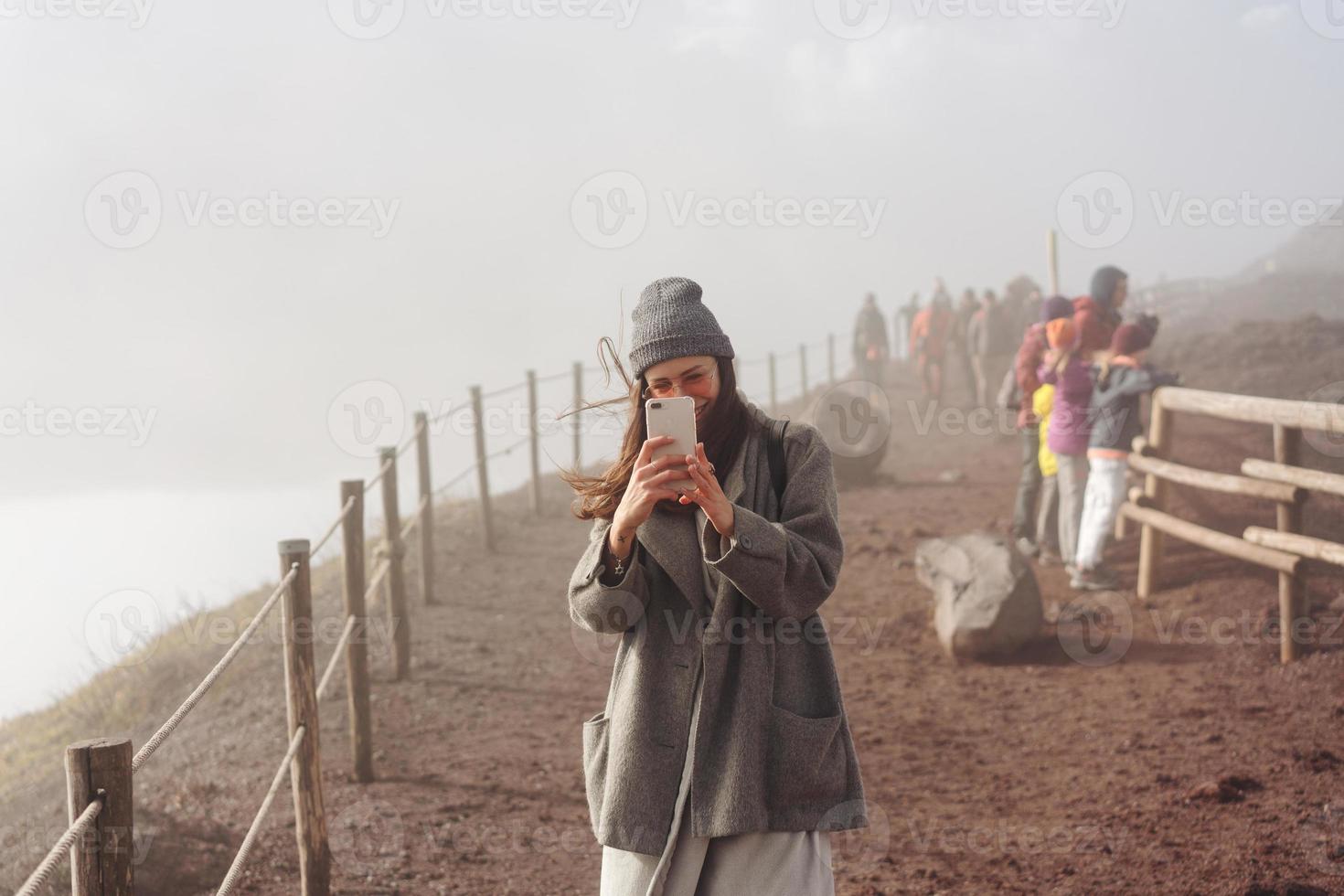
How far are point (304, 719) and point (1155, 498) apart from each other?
5897 mm

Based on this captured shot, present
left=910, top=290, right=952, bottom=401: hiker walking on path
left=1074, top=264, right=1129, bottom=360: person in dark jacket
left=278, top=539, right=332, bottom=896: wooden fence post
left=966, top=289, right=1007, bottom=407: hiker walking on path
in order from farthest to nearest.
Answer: left=910, top=290, right=952, bottom=401: hiker walking on path, left=966, top=289, right=1007, bottom=407: hiker walking on path, left=1074, top=264, right=1129, bottom=360: person in dark jacket, left=278, top=539, right=332, bottom=896: wooden fence post

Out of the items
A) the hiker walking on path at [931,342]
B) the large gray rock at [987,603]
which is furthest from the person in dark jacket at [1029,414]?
the hiker walking on path at [931,342]

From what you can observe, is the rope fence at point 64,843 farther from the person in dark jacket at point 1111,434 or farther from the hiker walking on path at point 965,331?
the hiker walking on path at point 965,331

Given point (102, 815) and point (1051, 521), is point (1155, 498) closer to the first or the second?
point (1051, 521)

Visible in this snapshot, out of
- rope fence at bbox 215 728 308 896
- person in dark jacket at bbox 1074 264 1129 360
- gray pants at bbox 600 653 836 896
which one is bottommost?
rope fence at bbox 215 728 308 896

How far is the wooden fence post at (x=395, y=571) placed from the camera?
21.8 ft

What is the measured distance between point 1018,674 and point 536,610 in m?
3.68

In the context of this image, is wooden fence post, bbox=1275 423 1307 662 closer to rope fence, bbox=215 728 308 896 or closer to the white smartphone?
rope fence, bbox=215 728 308 896

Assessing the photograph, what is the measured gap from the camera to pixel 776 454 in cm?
234

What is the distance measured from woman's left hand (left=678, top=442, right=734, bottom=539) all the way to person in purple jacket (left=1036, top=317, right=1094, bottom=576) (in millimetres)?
5980

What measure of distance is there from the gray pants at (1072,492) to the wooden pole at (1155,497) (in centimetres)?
41

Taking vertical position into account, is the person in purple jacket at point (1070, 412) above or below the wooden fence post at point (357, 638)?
above

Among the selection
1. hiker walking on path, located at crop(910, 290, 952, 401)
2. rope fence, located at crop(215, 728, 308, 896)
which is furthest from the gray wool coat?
hiker walking on path, located at crop(910, 290, 952, 401)

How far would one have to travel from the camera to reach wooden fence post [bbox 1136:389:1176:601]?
7484 millimetres
